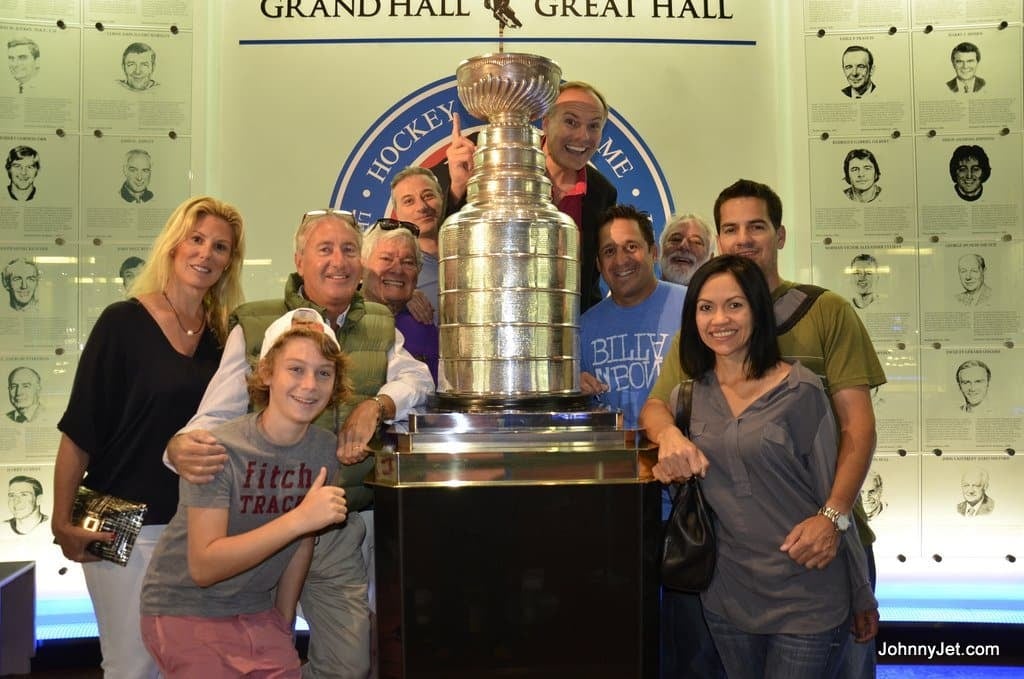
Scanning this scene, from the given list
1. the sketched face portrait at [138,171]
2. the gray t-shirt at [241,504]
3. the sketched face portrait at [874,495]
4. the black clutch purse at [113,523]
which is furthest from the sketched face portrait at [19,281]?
the sketched face portrait at [874,495]

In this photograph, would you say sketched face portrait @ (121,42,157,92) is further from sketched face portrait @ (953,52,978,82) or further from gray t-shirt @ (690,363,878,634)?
sketched face portrait @ (953,52,978,82)

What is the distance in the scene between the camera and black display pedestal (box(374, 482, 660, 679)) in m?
1.74

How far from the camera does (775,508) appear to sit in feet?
6.47

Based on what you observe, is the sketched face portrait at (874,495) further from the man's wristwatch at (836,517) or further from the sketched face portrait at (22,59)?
the sketched face portrait at (22,59)

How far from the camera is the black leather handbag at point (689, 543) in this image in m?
1.94

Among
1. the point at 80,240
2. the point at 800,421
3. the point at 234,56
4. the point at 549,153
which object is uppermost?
the point at 234,56

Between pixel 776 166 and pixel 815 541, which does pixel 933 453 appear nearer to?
pixel 776 166

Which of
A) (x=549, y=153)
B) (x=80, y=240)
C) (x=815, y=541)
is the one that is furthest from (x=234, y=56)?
(x=815, y=541)

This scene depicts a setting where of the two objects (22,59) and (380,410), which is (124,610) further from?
(22,59)

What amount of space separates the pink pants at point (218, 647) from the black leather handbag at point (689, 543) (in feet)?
3.09

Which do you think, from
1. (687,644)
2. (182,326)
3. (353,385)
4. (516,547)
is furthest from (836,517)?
(182,326)

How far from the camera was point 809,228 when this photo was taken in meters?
4.15

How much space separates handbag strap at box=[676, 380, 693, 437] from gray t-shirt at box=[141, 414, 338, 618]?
2.77 ft

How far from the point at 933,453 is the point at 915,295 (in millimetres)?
773
